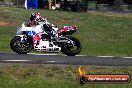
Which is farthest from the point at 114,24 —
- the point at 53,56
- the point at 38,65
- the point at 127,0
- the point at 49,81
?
the point at 127,0

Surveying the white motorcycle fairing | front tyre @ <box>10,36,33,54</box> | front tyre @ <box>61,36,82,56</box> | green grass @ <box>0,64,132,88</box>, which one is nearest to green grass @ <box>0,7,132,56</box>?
front tyre @ <box>61,36,82,56</box>

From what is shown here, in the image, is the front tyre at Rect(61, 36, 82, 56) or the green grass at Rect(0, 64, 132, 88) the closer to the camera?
the green grass at Rect(0, 64, 132, 88)

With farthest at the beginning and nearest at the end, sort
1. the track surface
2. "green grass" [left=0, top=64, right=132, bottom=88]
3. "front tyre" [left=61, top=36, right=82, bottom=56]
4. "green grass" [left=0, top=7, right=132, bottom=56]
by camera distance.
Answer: "green grass" [left=0, top=7, right=132, bottom=56]
"front tyre" [left=61, top=36, right=82, bottom=56]
the track surface
"green grass" [left=0, top=64, right=132, bottom=88]

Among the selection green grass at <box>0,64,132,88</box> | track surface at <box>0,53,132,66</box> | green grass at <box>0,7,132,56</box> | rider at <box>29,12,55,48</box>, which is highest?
rider at <box>29,12,55,48</box>

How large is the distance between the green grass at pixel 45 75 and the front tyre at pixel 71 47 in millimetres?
2358

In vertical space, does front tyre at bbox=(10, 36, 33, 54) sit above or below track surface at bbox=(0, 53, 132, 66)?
above

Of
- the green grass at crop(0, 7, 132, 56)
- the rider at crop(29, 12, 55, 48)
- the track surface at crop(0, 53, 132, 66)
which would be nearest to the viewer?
the track surface at crop(0, 53, 132, 66)

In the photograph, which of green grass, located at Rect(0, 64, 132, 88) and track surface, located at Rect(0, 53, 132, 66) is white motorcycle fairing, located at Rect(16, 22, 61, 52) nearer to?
track surface, located at Rect(0, 53, 132, 66)

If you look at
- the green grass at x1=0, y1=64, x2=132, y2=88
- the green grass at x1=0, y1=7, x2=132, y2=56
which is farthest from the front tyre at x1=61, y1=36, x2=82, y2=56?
the green grass at x1=0, y1=7, x2=132, y2=56

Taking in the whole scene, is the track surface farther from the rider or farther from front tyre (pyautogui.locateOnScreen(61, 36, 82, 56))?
the rider

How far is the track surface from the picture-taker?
15.3 m

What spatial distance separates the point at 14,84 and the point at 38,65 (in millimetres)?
3461

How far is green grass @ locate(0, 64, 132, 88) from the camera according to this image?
35.8 feet

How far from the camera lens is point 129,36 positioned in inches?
1228
